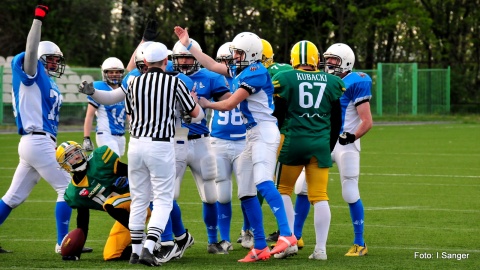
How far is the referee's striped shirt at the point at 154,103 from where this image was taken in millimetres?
7945

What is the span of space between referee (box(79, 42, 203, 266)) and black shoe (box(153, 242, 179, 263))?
0.34 m

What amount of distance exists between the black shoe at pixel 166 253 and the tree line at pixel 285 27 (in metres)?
32.0

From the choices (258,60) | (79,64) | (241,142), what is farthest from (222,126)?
(79,64)

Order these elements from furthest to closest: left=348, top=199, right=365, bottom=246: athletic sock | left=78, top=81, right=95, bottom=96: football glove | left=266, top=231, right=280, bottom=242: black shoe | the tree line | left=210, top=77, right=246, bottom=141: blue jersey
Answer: the tree line < left=266, top=231, right=280, bottom=242: black shoe < left=210, top=77, right=246, bottom=141: blue jersey < left=348, top=199, right=365, bottom=246: athletic sock < left=78, top=81, right=95, bottom=96: football glove

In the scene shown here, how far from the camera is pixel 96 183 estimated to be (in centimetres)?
859

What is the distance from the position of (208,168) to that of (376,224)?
2524 mm

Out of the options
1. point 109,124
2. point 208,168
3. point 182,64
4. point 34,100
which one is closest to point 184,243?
point 208,168

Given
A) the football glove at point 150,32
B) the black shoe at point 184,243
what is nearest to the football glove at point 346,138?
the black shoe at point 184,243

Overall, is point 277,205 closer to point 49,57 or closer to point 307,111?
point 307,111

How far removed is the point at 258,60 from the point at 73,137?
58.2 ft

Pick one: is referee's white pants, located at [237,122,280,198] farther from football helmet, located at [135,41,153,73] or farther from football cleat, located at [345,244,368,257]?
football helmet, located at [135,41,153,73]

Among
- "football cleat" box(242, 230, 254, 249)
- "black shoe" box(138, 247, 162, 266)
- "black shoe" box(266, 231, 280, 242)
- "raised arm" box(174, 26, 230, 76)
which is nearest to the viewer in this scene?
"black shoe" box(138, 247, 162, 266)

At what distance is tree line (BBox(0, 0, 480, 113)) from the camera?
40.0 meters

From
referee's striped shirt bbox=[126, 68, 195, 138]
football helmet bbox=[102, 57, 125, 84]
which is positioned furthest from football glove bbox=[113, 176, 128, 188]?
football helmet bbox=[102, 57, 125, 84]
